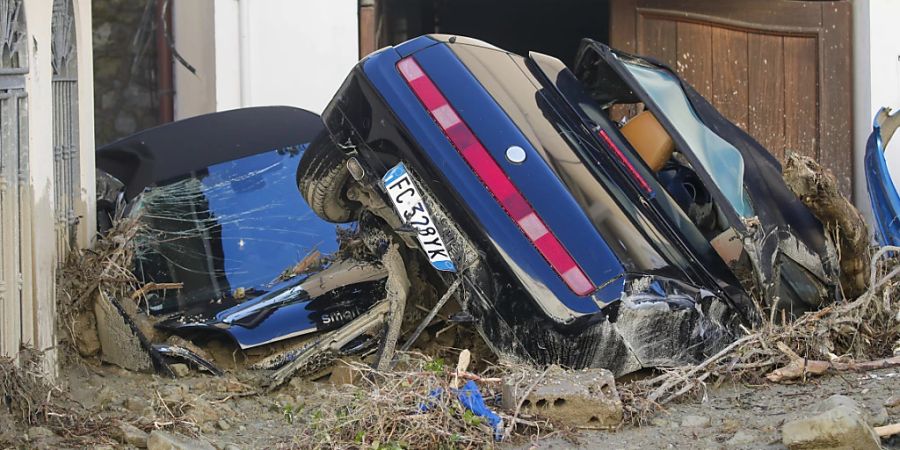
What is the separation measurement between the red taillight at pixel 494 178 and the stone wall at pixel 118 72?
621 cm

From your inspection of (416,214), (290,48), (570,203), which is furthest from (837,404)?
(290,48)

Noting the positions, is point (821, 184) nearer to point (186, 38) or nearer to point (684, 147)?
point (684, 147)

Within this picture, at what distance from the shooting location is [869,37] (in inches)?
354

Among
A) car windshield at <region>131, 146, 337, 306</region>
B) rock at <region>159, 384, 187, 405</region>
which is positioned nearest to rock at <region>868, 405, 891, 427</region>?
rock at <region>159, 384, 187, 405</region>

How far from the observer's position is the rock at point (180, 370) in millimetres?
5910

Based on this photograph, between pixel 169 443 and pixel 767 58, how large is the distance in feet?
19.0

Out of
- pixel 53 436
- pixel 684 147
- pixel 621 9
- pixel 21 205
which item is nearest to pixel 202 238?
pixel 21 205

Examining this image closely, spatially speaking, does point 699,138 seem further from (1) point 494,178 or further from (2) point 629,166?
(1) point 494,178

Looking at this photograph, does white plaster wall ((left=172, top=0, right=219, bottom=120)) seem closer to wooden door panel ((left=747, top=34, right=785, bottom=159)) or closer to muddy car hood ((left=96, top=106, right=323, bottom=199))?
muddy car hood ((left=96, top=106, right=323, bottom=199))

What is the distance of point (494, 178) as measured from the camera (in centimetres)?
543

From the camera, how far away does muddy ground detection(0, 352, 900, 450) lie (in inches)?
183

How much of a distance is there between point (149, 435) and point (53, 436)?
0.35 m

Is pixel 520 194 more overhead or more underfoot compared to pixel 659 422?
more overhead

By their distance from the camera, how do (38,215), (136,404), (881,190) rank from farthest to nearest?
(881,190) < (38,215) < (136,404)
